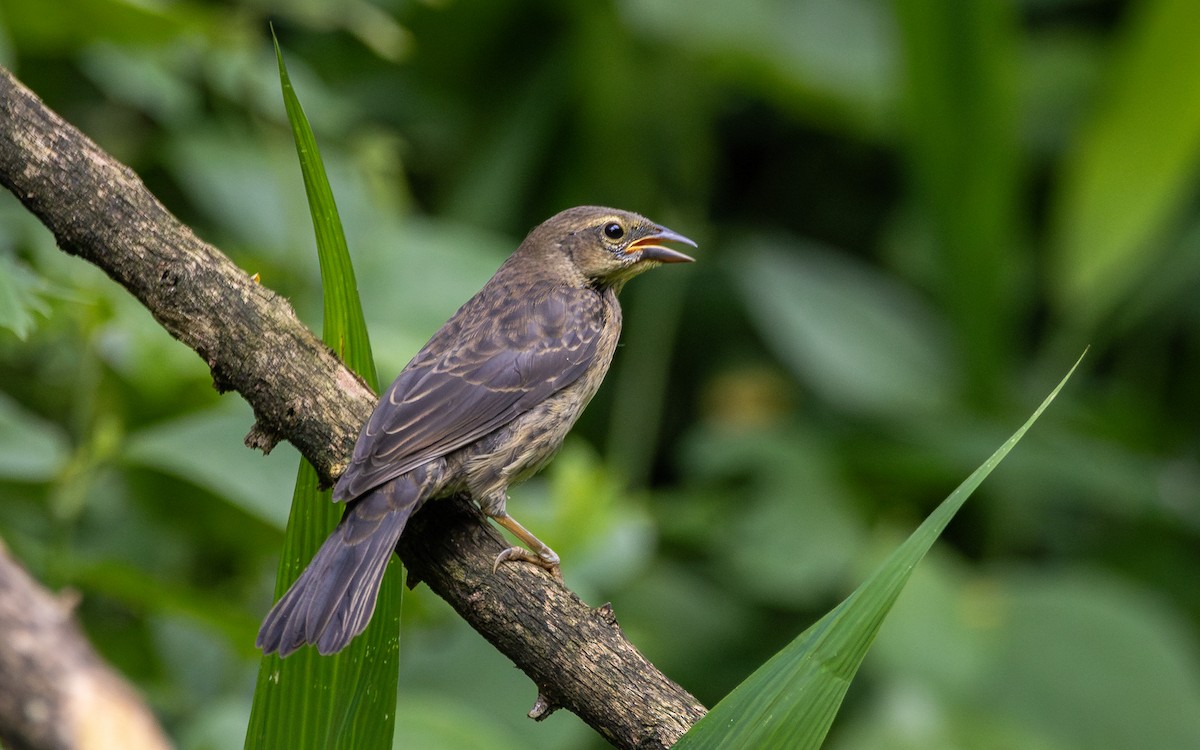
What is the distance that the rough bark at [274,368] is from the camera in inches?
91.4

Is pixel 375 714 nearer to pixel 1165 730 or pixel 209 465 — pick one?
pixel 209 465

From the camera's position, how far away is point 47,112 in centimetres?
235

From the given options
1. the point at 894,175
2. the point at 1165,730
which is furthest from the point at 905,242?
the point at 1165,730

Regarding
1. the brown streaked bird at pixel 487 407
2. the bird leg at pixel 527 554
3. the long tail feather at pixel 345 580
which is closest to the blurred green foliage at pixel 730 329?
the bird leg at pixel 527 554

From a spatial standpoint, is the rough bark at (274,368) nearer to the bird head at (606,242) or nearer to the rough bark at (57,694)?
the rough bark at (57,694)

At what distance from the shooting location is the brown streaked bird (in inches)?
94.7

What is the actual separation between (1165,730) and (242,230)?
3992 millimetres

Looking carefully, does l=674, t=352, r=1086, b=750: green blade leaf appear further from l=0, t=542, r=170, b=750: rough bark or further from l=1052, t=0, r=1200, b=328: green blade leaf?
l=1052, t=0, r=1200, b=328: green blade leaf

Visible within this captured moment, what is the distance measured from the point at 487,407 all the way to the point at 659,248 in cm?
91

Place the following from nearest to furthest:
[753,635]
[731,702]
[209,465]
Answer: [731,702] → [209,465] → [753,635]

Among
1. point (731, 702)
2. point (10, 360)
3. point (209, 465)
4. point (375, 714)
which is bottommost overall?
point (10, 360)

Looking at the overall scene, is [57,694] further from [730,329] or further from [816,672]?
[730,329]

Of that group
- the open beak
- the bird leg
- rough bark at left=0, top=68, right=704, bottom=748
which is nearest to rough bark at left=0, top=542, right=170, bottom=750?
rough bark at left=0, top=68, right=704, bottom=748

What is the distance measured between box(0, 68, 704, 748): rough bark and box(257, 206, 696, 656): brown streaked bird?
0.10 meters
